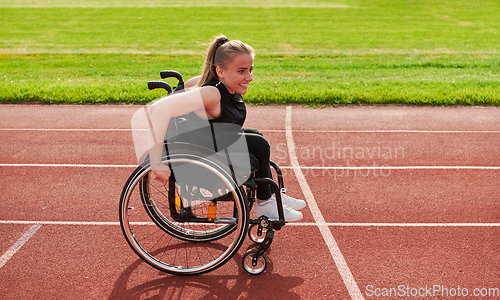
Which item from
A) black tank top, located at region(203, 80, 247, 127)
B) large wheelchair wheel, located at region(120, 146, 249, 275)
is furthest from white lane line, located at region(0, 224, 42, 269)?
black tank top, located at region(203, 80, 247, 127)

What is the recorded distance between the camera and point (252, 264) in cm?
327

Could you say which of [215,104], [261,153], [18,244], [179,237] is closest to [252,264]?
[179,237]

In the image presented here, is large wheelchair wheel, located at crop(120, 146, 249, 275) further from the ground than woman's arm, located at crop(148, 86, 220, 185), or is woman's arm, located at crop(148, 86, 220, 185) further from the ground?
woman's arm, located at crop(148, 86, 220, 185)

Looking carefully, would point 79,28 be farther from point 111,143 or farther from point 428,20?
point 428,20

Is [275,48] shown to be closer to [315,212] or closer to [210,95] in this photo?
[315,212]

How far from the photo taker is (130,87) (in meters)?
8.58

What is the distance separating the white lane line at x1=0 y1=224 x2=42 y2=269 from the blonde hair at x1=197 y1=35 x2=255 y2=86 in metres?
2.22

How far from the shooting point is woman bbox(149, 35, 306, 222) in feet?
9.00

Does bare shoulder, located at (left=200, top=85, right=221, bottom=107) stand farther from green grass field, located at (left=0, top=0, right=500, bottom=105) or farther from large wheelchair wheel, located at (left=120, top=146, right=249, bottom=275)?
green grass field, located at (left=0, top=0, right=500, bottom=105)

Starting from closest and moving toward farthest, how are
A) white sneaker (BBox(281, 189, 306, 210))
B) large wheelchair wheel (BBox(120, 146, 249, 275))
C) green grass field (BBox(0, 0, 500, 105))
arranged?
large wheelchair wheel (BBox(120, 146, 249, 275))
white sneaker (BBox(281, 189, 306, 210))
green grass field (BBox(0, 0, 500, 105))

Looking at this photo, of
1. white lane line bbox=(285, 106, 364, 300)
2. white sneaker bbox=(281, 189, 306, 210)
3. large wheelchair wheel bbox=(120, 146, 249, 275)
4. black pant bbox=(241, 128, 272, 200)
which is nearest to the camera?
large wheelchair wheel bbox=(120, 146, 249, 275)

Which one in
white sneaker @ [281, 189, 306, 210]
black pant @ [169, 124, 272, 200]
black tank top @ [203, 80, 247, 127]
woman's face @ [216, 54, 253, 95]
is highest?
woman's face @ [216, 54, 253, 95]

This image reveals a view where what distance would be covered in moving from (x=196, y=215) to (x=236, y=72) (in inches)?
47.0

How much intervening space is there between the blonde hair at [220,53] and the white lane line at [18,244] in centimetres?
222
